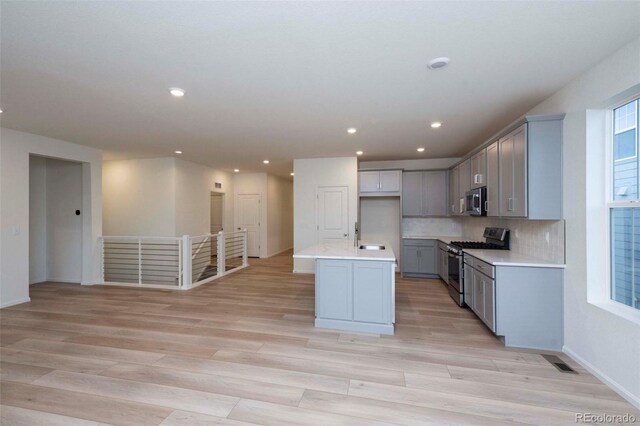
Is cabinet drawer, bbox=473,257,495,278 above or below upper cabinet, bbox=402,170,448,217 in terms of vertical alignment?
below

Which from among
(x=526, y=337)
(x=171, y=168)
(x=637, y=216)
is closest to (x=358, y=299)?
(x=526, y=337)

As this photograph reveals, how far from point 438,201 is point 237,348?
196 inches

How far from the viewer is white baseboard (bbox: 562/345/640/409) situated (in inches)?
77.7

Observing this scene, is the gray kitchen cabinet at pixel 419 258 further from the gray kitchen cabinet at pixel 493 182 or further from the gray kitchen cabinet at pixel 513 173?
the gray kitchen cabinet at pixel 513 173

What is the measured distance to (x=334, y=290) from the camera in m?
3.36

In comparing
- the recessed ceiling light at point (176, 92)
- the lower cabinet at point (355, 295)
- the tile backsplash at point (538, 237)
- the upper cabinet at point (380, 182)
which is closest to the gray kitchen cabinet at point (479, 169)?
the tile backsplash at point (538, 237)

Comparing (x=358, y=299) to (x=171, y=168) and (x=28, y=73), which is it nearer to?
(x=28, y=73)

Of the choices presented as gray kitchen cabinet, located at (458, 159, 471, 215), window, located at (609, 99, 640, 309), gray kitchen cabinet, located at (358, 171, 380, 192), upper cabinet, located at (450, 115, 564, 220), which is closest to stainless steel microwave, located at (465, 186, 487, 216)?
gray kitchen cabinet, located at (458, 159, 471, 215)

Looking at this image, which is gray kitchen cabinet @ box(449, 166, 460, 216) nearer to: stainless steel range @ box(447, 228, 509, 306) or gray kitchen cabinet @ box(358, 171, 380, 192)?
stainless steel range @ box(447, 228, 509, 306)

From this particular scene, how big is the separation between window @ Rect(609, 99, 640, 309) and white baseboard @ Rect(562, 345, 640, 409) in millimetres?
635

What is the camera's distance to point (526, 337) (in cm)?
282

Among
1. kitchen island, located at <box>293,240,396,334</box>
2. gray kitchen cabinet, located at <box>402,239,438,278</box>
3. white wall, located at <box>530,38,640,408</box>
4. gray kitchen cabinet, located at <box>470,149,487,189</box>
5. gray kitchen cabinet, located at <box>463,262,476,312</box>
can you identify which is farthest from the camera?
gray kitchen cabinet, located at <box>402,239,438,278</box>

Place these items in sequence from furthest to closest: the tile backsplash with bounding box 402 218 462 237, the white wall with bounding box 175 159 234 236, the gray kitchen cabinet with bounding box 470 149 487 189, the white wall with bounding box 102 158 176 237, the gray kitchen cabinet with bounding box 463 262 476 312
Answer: the white wall with bounding box 175 159 234 236, the white wall with bounding box 102 158 176 237, the tile backsplash with bounding box 402 218 462 237, the gray kitchen cabinet with bounding box 470 149 487 189, the gray kitchen cabinet with bounding box 463 262 476 312

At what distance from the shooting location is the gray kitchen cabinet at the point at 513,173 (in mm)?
2871
